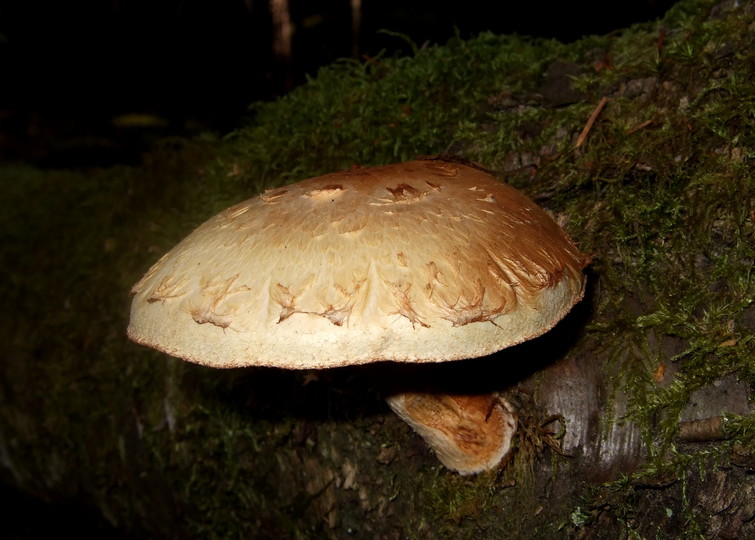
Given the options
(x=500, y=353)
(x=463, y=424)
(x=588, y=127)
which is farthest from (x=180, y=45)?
(x=463, y=424)

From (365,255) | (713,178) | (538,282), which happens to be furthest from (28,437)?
(713,178)

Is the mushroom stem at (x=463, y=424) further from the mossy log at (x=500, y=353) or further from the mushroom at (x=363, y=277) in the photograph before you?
the mushroom at (x=363, y=277)

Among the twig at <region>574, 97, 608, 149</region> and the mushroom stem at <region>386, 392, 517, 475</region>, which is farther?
the twig at <region>574, 97, 608, 149</region>

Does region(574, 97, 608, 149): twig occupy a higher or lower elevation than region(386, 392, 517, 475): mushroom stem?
higher

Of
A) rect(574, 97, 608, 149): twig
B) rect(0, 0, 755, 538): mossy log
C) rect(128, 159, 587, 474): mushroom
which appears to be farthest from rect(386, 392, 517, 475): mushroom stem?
rect(574, 97, 608, 149): twig

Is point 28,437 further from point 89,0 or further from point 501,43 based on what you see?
point 89,0

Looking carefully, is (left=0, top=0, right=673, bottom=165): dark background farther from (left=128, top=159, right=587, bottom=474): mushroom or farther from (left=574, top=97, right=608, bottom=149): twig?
(left=128, top=159, right=587, bottom=474): mushroom

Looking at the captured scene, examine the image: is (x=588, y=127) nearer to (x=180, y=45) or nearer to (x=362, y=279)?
(x=362, y=279)

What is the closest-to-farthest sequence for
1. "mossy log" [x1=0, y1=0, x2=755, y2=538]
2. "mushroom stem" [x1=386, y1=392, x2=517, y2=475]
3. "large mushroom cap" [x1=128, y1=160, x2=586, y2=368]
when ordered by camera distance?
1. "large mushroom cap" [x1=128, y1=160, x2=586, y2=368]
2. "mossy log" [x1=0, y1=0, x2=755, y2=538]
3. "mushroom stem" [x1=386, y1=392, x2=517, y2=475]

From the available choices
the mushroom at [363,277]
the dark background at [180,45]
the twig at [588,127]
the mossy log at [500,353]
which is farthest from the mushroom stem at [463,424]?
the dark background at [180,45]
